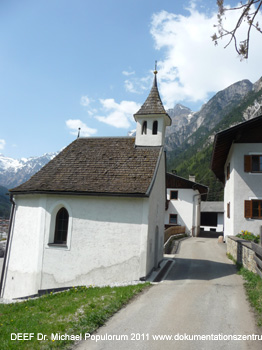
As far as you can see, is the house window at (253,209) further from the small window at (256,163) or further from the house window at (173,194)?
the house window at (173,194)

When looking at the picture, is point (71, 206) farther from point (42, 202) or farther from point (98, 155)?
point (98, 155)

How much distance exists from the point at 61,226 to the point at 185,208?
80.8 ft

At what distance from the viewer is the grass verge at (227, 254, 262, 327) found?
765 cm

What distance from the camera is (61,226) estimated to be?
13508 millimetres

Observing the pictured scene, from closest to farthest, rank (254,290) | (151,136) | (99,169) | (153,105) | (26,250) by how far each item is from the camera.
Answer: (254,290) → (26,250) → (99,169) → (151,136) → (153,105)

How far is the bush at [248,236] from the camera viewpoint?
17.6m

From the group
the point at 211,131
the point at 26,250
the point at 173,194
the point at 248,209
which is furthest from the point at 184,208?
the point at 211,131

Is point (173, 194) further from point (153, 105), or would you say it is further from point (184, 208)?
point (153, 105)

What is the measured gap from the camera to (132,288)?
10.3 meters

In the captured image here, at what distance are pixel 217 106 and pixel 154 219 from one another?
191m

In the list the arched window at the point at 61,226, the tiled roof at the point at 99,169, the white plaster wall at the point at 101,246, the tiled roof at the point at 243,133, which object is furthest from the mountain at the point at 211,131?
the arched window at the point at 61,226

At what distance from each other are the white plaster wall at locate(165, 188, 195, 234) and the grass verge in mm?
22412

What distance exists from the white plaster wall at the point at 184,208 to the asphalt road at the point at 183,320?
77.2 ft

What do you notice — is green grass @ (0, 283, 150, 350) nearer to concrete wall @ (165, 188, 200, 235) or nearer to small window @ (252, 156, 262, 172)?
small window @ (252, 156, 262, 172)
